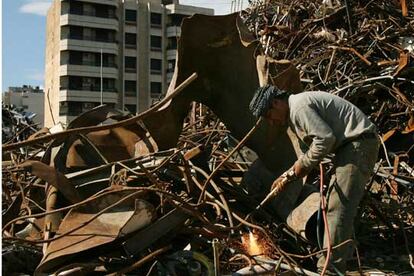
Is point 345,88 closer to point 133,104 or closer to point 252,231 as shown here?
point 252,231

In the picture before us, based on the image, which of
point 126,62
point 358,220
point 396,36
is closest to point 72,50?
point 126,62

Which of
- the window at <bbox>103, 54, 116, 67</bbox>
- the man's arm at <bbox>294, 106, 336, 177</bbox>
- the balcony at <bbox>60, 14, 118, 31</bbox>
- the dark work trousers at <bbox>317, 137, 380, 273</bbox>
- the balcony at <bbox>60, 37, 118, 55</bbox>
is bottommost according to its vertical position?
the dark work trousers at <bbox>317, 137, 380, 273</bbox>

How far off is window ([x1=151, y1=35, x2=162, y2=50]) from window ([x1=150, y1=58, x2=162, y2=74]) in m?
1.10

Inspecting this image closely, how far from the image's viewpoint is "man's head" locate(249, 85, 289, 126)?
3.68m

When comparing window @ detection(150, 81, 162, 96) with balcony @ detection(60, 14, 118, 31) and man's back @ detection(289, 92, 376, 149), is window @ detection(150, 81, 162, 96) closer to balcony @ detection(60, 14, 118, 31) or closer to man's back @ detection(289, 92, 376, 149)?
balcony @ detection(60, 14, 118, 31)

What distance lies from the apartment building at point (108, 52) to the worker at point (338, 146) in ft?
130

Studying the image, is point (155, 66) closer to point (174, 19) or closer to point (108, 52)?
point (108, 52)

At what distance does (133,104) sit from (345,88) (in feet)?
133

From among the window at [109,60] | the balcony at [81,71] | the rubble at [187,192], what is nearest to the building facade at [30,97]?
the balcony at [81,71]

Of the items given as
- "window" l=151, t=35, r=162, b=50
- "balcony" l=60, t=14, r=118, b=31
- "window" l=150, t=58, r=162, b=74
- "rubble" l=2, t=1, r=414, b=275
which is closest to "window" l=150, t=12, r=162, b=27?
"window" l=151, t=35, r=162, b=50

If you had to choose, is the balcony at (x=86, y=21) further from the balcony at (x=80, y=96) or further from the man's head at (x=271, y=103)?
the man's head at (x=271, y=103)

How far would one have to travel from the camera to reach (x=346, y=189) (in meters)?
3.75

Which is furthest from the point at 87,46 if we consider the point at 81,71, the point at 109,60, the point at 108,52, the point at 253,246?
the point at 253,246

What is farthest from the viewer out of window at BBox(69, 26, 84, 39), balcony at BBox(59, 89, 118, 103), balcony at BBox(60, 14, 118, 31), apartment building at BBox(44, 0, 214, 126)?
balcony at BBox(60, 14, 118, 31)
